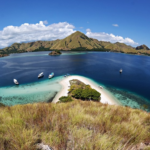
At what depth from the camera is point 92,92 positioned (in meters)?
28.1

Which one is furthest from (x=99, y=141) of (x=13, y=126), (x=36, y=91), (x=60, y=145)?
(x=36, y=91)

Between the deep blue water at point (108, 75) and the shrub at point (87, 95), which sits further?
the deep blue water at point (108, 75)

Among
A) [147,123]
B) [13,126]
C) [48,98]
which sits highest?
[13,126]

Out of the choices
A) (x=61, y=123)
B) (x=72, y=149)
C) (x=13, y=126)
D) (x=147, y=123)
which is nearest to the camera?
(x=72, y=149)

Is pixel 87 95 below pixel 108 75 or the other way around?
below

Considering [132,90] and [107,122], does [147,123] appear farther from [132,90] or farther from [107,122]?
[132,90]

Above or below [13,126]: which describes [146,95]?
below

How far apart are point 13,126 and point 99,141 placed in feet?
9.50

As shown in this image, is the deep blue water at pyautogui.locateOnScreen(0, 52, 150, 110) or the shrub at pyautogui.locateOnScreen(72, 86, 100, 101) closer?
the shrub at pyautogui.locateOnScreen(72, 86, 100, 101)

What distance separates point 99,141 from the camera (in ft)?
8.43

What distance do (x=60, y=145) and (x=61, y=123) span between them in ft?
3.52

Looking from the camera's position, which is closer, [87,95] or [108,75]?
[87,95]

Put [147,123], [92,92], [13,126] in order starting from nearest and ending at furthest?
[13,126]
[147,123]
[92,92]

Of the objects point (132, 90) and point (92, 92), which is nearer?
point (92, 92)
